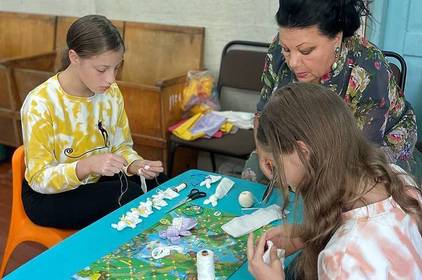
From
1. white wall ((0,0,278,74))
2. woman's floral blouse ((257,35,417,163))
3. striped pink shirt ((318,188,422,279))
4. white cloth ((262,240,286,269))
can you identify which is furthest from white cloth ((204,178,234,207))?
white wall ((0,0,278,74))

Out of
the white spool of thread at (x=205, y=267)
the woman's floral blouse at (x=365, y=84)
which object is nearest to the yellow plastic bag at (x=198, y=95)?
the woman's floral blouse at (x=365, y=84)

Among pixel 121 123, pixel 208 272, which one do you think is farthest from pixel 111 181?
pixel 208 272

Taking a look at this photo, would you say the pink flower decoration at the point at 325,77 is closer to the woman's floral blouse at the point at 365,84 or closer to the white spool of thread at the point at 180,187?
Result: the woman's floral blouse at the point at 365,84

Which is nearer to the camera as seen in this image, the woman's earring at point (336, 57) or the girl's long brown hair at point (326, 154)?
the girl's long brown hair at point (326, 154)

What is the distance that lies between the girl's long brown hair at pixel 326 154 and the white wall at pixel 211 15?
200cm

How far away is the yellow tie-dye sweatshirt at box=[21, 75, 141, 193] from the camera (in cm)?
174

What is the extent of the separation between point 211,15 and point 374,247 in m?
2.44

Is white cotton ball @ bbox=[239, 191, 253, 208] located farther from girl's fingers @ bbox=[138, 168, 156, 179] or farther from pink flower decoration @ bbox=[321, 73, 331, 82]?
pink flower decoration @ bbox=[321, 73, 331, 82]

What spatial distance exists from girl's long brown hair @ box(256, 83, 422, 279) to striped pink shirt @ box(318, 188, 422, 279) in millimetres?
39

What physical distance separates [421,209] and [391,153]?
768mm

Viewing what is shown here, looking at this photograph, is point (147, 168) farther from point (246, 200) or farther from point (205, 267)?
point (205, 267)

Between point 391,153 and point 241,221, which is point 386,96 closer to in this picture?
point 391,153

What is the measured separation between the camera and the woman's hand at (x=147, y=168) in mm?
1790

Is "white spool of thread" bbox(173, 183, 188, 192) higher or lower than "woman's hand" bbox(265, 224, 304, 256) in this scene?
lower
